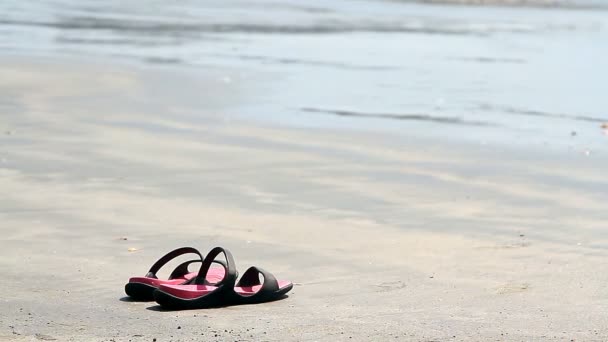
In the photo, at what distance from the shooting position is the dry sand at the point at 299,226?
5434 mm

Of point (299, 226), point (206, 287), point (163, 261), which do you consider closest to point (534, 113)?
point (299, 226)

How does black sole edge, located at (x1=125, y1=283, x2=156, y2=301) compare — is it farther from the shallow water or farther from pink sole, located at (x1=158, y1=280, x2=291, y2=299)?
the shallow water

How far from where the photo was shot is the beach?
5555 millimetres

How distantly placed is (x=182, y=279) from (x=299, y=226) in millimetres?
1794

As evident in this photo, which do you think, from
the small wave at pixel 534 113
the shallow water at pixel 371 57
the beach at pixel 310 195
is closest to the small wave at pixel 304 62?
the shallow water at pixel 371 57

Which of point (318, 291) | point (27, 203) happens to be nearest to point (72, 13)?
point (27, 203)

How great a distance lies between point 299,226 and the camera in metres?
7.66

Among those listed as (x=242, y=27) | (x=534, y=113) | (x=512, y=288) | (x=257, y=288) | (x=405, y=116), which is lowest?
(x=512, y=288)

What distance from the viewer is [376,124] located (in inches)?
492

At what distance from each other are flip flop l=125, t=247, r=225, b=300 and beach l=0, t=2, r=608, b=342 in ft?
0.19

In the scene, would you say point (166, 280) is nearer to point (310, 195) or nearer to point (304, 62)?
point (310, 195)

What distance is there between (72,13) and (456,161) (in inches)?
712

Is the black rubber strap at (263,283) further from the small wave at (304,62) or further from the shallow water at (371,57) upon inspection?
the small wave at (304,62)

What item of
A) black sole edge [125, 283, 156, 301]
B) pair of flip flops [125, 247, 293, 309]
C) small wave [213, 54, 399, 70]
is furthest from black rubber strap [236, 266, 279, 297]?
small wave [213, 54, 399, 70]
